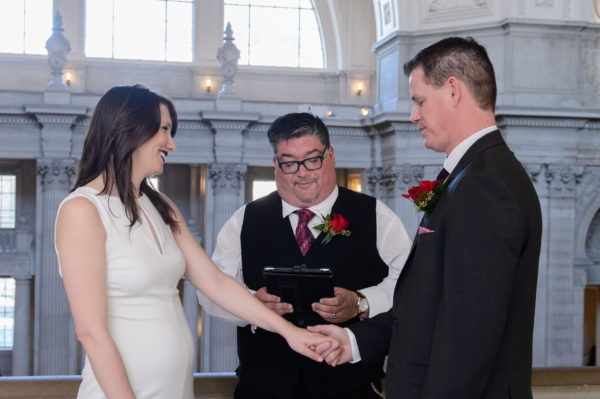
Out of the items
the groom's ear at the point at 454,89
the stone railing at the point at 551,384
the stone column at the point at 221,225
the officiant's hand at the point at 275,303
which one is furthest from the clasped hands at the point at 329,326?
the stone column at the point at 221,225

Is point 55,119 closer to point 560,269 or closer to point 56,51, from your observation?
point 56,51

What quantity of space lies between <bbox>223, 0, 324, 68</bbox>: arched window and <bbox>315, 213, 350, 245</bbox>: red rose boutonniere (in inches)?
723

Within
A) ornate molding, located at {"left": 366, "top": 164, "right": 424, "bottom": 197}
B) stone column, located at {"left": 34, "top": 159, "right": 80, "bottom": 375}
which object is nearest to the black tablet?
ornate molding, located at {"left": 366, "top": 164, "right": 424, "bottom": 197}

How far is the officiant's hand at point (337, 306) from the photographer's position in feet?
10.7

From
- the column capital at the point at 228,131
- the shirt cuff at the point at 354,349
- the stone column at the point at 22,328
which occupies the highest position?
the column capital at the point at 228,131

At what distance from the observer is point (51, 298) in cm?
1488

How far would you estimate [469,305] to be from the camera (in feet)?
6.62

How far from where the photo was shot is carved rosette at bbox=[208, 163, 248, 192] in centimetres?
1563

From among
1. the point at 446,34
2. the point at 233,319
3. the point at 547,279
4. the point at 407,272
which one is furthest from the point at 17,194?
the point at 407,272

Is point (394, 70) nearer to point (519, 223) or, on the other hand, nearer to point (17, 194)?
point (17, 194)

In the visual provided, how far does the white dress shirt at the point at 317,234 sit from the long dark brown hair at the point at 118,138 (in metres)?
1.07

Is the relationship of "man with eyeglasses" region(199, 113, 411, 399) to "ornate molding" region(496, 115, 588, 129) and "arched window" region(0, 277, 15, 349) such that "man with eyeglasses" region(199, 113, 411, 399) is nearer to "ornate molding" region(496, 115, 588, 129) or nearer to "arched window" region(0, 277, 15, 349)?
"ornate molding" region(496, 115, 588, 129)

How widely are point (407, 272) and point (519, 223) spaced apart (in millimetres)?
450

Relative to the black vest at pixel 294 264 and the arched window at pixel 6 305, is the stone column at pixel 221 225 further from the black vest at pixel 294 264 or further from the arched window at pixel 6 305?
the black vest at pixel 294 264
